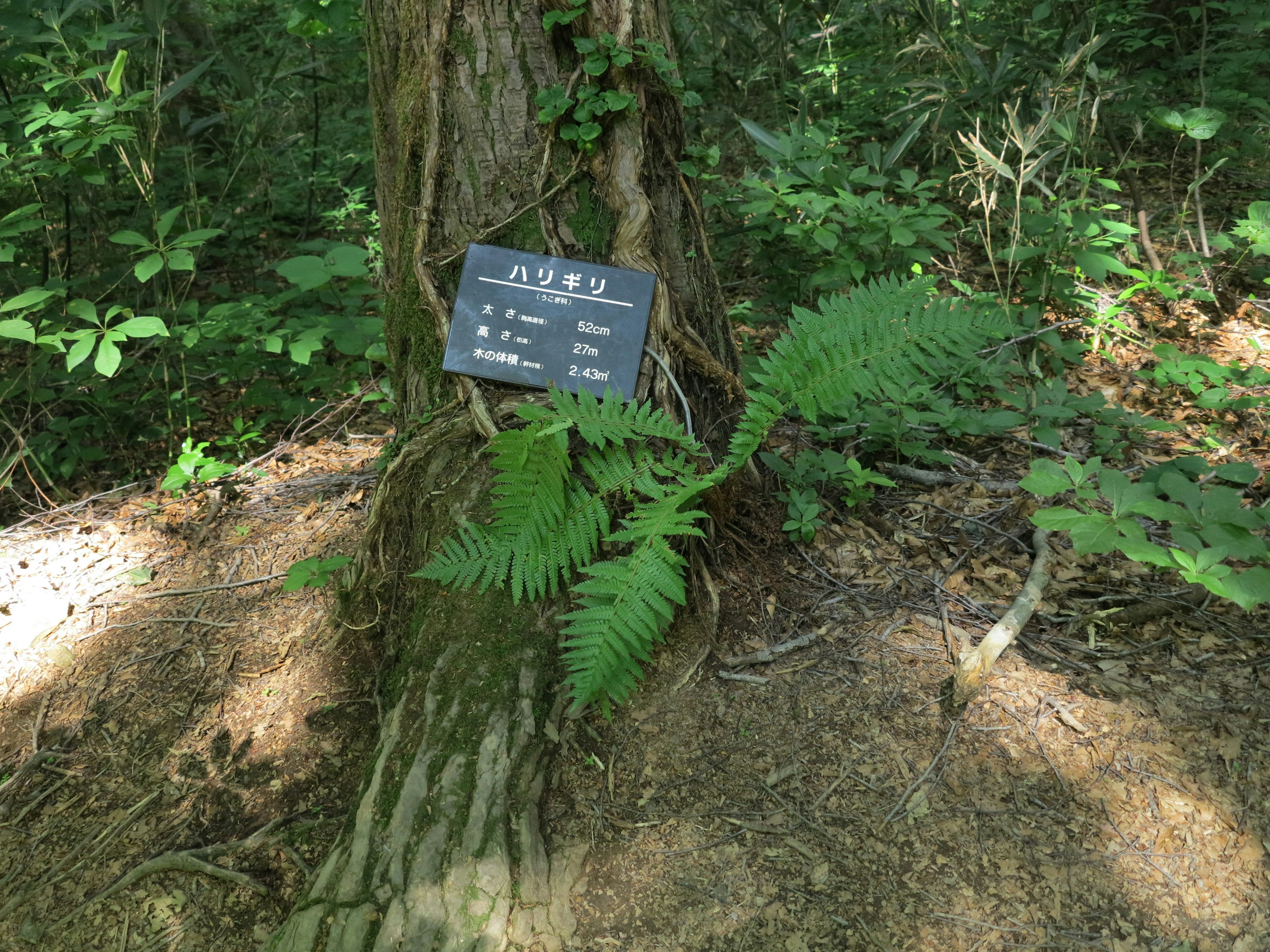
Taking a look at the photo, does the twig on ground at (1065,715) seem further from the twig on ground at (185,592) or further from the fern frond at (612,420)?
the twig on ground at (185,592)

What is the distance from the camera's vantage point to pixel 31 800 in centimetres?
224

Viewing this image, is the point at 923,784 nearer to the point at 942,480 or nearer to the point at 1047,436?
the point at 942,480

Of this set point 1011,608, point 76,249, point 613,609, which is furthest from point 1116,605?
point 76,249

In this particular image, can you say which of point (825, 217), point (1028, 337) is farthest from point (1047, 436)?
point (825, 217)

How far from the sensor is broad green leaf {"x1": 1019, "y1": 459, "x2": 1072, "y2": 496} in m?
2.19

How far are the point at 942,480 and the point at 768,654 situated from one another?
111 cm

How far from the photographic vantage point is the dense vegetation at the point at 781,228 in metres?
2.75

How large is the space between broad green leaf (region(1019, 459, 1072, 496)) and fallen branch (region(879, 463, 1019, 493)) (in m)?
0.62

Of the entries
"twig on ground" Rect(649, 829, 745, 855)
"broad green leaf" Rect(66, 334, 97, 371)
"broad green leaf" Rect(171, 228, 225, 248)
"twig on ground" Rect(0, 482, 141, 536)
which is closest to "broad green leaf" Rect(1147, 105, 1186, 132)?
"twig on ground" Rect(649, 829, 745, 855)

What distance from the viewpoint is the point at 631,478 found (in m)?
2.18

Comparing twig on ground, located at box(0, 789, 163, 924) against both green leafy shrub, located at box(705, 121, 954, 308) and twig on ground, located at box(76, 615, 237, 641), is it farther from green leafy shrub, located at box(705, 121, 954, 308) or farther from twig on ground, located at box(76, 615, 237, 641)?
green leafy shrub, located at box(705, 121, 954, 308)

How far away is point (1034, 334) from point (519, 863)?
9.16ft

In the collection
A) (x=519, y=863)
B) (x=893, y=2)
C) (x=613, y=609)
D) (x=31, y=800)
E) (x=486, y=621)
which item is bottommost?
(x=31, y=800)

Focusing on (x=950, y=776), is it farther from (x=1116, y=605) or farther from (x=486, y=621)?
(x=486, y=621)
